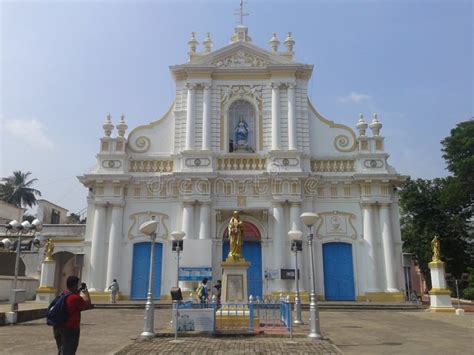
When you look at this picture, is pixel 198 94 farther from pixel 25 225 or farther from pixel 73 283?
pixel 73 283

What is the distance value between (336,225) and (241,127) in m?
7.48

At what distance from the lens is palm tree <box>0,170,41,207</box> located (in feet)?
175

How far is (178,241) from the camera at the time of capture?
17.8m

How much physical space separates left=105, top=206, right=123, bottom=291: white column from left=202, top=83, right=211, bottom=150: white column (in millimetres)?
5604

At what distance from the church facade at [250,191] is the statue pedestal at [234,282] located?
301 inches

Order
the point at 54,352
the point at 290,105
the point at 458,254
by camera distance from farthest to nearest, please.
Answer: the point at 458,254 → the point at 290,105 → the point at 54,352

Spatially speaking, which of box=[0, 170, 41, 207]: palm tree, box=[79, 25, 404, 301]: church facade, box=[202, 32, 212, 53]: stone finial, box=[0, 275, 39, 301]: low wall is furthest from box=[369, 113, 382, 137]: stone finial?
box=[0, 170, 41, 207]: palm tree

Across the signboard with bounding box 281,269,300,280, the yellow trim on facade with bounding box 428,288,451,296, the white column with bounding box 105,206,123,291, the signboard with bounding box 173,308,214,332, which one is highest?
the white column with bounding box 105,206,123,291

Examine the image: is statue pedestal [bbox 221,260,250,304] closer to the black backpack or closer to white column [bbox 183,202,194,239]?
the black backpack

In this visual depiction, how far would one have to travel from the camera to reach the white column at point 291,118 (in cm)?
2343

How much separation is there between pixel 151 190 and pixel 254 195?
545cm

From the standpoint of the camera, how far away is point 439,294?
19484 mm

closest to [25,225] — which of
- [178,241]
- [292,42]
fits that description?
[178,241]

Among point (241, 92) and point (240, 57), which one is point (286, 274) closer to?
point (241, 92)
